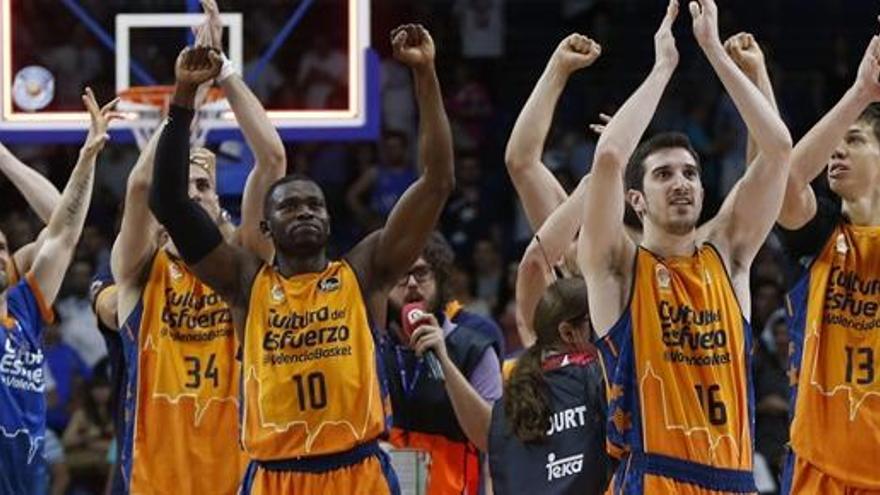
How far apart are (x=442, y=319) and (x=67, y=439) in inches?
220

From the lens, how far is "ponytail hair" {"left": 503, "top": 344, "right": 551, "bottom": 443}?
8.59 meters

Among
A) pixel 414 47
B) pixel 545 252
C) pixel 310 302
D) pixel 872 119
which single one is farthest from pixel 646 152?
pixel 310 302

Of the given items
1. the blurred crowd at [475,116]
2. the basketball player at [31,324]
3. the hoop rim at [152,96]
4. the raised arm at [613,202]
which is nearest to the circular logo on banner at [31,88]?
the hoop rim at [152,96]

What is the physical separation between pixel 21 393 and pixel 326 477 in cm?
221

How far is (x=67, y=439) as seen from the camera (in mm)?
15312

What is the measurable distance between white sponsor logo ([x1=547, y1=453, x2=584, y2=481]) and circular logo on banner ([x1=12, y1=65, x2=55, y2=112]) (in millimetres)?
5523

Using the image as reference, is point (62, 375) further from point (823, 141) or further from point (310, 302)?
point (823, 141)

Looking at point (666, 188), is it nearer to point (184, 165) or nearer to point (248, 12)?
point (184, 165)

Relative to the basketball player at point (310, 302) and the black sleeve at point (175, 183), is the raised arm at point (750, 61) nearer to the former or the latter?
the basketball player at point (310, 302)

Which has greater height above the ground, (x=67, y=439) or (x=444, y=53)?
(x=444, y=53)

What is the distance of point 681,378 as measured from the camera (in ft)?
27.5

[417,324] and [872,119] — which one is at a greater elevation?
[872,119]

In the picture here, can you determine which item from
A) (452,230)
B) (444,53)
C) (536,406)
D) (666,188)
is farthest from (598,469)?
(444,53)

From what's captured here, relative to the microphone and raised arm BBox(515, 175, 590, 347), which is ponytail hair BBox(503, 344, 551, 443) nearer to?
the microphone
